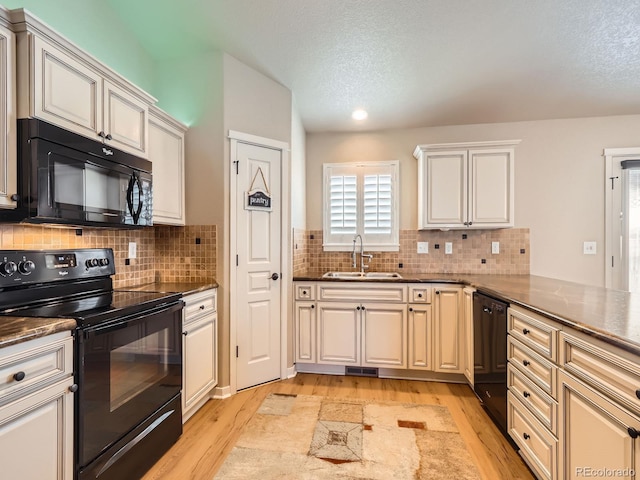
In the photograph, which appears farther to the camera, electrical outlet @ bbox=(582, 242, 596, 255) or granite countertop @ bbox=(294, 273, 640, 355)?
electrical outlet @ bbox=(582, 242, 596, 255)

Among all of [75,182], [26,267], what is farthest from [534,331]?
[26,267]

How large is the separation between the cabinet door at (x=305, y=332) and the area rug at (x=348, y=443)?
1.80 feet

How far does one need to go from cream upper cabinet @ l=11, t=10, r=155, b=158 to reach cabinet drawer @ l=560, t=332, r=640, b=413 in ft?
8.17

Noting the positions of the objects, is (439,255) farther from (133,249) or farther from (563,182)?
(133,249)

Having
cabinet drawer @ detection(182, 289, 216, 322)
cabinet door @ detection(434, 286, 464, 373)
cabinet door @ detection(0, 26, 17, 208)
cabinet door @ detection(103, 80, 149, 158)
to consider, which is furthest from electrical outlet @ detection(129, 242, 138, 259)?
cabinet door @ detection(434, 286, 464, 373)

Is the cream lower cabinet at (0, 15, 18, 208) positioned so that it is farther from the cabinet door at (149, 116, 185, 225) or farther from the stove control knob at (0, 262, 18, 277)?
the cabinet door at (149, 116, 185, 225)

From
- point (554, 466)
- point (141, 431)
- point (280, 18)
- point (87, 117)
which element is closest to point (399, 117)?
point (280, 18)

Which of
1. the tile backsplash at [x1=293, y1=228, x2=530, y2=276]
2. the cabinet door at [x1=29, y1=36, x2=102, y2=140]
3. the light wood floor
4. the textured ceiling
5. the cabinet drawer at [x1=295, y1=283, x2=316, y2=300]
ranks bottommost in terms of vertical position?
the light wood floor

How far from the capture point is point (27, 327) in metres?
1.12

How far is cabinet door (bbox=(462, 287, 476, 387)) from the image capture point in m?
2.57

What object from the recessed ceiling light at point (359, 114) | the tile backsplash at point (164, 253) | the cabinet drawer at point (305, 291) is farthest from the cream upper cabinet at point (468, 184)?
the tile backsplash at point (164, 253)

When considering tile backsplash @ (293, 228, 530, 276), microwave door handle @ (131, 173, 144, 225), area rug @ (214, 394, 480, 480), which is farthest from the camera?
tile backsplash @ (293, 228, 530, 276)

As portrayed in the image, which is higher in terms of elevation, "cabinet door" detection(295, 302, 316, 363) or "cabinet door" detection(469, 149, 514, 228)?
"cabinet door" detection(469, 149, 514, 228)

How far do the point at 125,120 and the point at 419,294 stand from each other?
263 cm
